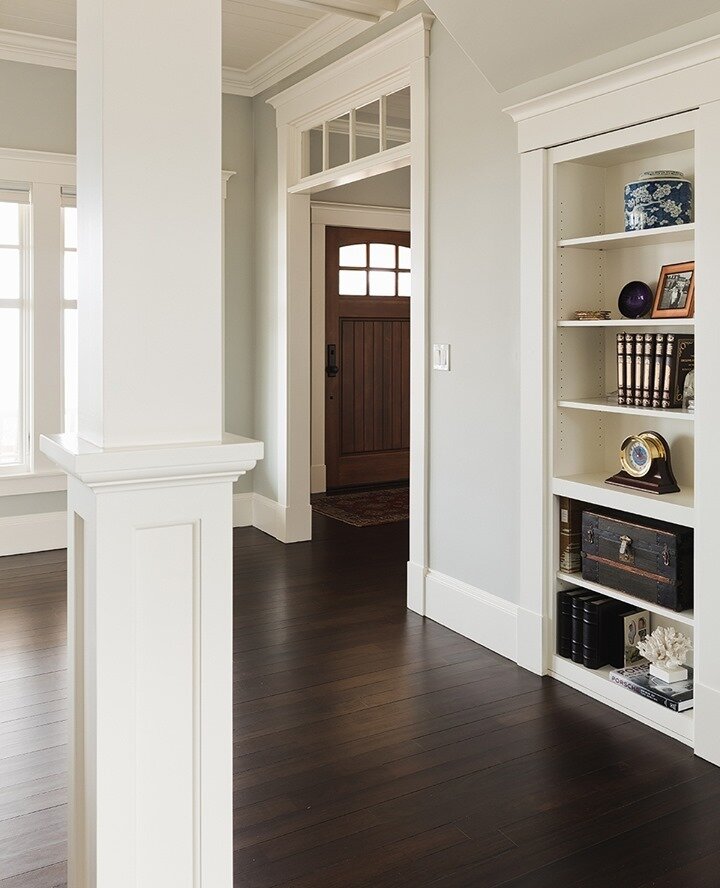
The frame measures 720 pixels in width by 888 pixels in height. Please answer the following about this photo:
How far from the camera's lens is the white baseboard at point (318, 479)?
7.21m

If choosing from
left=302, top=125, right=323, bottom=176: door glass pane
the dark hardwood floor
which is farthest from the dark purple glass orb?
left=302, top=125, right=323, bottom=176: door glass pane

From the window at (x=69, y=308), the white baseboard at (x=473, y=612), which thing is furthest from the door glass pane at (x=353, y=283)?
the white baseboard at (x=473, y=612)

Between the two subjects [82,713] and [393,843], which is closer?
[82,713]

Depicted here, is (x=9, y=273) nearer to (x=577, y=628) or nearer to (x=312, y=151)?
(x=312, y=151)

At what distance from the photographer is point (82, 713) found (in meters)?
1.32

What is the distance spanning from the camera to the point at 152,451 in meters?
1.16

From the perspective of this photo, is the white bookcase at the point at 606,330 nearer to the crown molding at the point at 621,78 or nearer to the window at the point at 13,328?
the crown molding at the point at 621,78

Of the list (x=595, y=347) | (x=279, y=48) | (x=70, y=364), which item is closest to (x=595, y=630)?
(x=595, y=347)

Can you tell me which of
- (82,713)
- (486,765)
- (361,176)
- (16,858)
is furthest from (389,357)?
(82,713)

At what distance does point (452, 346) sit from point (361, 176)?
1.28 m

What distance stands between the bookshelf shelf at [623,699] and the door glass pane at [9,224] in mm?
3830

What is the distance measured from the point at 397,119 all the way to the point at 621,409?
2096 mm

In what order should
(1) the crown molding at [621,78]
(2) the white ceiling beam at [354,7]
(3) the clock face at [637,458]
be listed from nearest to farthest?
(1) the crown molding at [621,78]
(3) the clock face at [637,458]
(2) the white ceiling beam at [354,7]

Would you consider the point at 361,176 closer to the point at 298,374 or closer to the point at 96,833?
Answer: the point at 298,374
